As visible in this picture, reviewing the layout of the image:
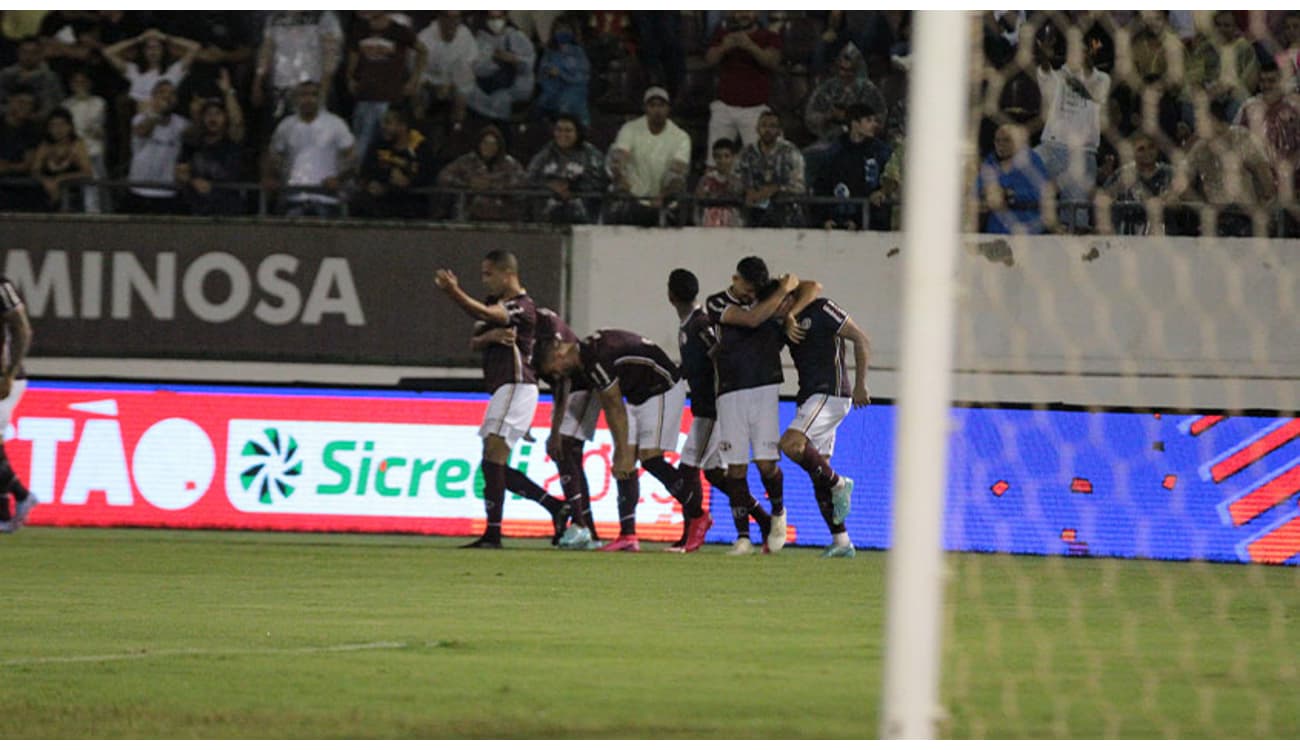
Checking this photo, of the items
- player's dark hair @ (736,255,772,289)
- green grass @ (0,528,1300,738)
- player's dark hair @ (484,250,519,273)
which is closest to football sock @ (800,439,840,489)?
green grass @ (0,528,1300,738)

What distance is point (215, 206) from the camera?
1731 cm

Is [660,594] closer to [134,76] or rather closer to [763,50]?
[763,50]

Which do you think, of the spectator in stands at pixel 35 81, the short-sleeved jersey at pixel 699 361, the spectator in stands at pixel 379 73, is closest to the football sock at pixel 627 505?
the short-sleeved jersey at pixel 699 361

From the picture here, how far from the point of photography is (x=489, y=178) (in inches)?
669

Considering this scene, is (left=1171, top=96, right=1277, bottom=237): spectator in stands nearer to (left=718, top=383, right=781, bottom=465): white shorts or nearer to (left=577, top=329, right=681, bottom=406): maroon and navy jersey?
(left=718, top=383, right=781, bottom=465): white shorts

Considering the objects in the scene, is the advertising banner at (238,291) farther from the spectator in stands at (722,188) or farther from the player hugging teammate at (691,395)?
the player hugging teammate at (691,395)

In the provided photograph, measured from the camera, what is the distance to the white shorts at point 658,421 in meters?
14.2

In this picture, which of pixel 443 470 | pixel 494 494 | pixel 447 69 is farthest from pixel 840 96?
pixel 494 494

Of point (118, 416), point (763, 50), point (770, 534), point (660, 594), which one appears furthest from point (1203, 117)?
point (118, 416)

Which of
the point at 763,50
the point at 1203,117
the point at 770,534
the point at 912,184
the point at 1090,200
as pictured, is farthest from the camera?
the point at 763,50

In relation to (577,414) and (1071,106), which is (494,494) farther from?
(1071,106)

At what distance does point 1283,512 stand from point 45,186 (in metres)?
9.90

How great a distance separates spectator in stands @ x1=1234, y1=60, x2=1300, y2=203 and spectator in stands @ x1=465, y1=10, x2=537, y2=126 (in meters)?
7.45

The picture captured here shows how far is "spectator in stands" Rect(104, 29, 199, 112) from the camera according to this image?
58.2 feet
